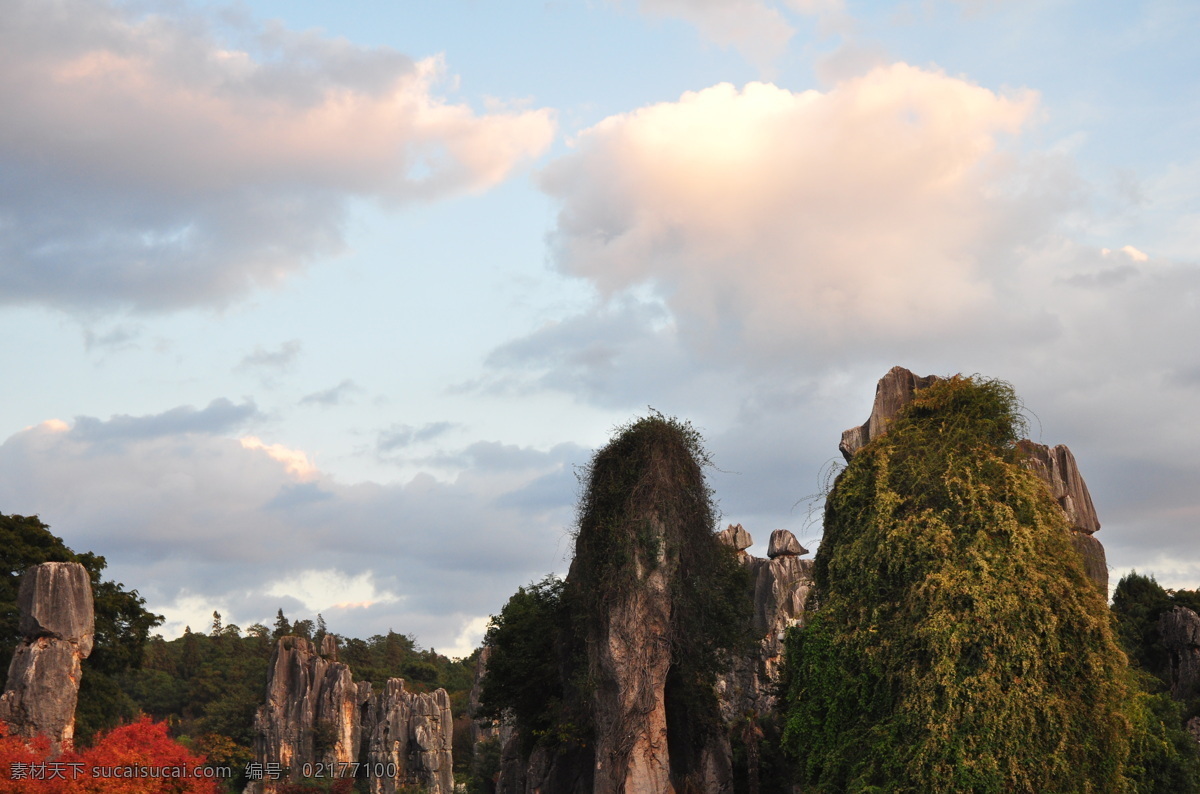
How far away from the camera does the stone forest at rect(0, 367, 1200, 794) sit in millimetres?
17281

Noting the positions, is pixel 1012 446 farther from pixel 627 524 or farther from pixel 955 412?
pixel 627 524

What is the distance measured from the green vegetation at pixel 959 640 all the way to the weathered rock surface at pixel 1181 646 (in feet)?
84.1

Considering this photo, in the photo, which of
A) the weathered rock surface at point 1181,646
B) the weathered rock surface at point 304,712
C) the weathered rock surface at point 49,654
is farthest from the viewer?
the weathered rock surface at point 304,712

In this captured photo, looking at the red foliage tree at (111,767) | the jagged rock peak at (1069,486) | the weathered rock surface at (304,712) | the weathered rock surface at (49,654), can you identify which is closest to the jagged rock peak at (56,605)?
the weathered rock surface at (49,654)

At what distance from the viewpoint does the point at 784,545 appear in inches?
2362

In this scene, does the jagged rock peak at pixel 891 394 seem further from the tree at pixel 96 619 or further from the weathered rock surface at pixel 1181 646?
the tree at pixel 96 619

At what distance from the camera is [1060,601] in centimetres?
1775

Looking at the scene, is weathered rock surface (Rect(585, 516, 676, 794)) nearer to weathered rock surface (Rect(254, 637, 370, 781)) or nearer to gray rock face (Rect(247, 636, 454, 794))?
gray rock face (Rect(247, 636, 454, 794))

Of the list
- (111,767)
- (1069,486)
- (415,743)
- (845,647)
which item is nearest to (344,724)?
(415,743)

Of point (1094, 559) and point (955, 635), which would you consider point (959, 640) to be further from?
point (1094, 559)

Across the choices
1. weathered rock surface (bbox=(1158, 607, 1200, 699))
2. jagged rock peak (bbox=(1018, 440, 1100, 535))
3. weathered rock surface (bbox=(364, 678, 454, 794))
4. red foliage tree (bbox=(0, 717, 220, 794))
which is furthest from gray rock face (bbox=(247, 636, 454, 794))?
jagged rock peak (bbox=(1018, 440, 1100, 535))

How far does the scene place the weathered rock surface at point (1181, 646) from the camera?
42344mm

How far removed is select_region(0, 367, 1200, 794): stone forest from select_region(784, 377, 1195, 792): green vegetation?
39 millimetres

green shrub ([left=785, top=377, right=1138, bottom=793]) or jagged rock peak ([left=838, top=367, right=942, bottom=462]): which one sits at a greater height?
jagged rock peak ([left=838, top=367, right=942, bottom=462])
